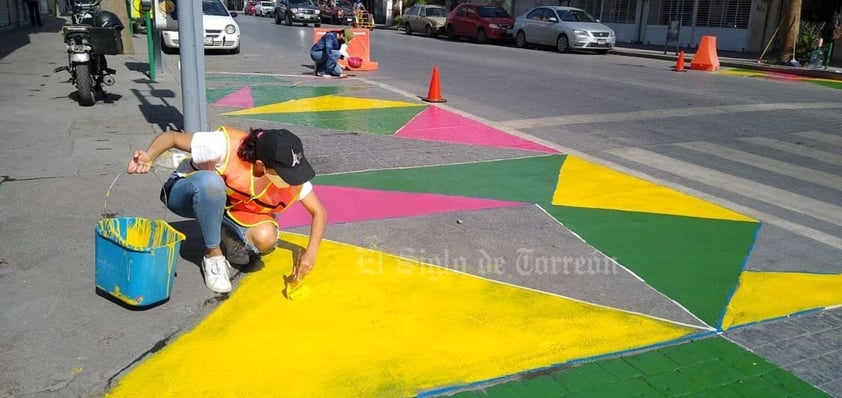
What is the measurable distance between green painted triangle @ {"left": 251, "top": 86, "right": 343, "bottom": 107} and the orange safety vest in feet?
23.2

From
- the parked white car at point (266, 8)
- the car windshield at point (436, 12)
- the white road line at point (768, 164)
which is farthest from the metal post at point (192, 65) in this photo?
the parked white car at point (266, 8)

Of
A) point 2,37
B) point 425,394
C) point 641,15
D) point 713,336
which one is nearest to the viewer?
point 425,394

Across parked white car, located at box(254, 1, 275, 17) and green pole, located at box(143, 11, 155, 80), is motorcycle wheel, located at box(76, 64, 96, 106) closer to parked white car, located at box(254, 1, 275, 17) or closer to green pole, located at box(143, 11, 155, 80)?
green pole, located at box(143, 11, 155, 80)

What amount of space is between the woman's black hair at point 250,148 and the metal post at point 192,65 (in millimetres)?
3059

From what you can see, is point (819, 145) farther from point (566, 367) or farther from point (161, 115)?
point (161, 115)

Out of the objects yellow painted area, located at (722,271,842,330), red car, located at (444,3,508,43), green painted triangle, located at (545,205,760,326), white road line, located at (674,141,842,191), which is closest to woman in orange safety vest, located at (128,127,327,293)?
green painted triangle, located at (545,205,760,326)

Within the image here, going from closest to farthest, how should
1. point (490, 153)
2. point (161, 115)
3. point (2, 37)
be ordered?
point (490, 153) → point (161, 115) → point (2, 37)

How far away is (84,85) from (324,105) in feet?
11.5

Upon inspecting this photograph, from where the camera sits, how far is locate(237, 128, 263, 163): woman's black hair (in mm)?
3730

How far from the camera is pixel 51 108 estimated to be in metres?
9.78

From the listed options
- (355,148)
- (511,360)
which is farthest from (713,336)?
(355,148)

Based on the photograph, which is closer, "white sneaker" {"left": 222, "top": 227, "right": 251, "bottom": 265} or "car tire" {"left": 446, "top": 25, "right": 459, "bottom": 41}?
"white sneaker" {"left": 222, "top": 227, "right": 251, "bottom": 265}

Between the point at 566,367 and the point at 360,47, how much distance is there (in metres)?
14.2

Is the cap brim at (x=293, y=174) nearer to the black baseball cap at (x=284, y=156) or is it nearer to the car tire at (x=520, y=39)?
the black baseball cap at (x=284, y=156)
